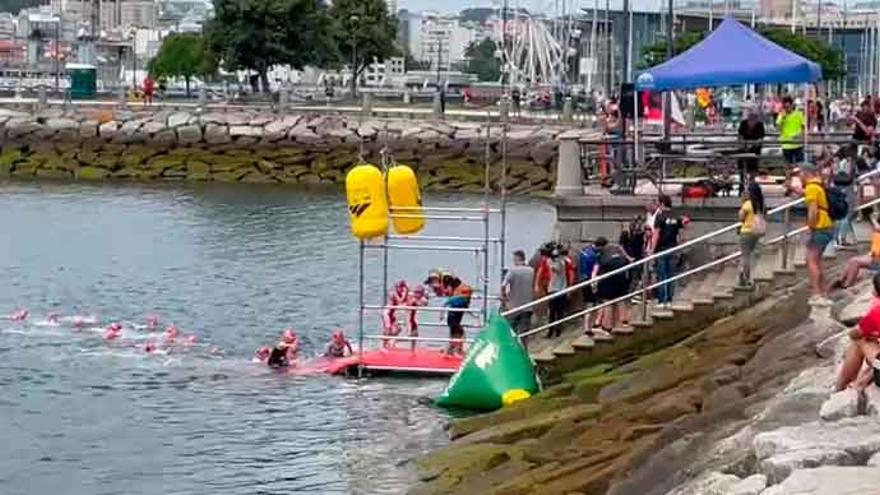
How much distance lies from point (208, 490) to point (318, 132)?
5343cm

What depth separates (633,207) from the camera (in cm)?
2961

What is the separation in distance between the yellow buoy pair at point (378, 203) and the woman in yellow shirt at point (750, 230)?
15.7 feet

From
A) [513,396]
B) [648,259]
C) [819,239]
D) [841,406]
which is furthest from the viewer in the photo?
[648,259]

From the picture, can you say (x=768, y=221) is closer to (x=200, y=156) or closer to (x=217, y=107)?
(x=200, y=156)

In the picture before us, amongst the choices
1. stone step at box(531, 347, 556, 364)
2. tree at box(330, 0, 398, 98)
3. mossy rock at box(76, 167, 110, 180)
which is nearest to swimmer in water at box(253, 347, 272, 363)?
stone step at box(531, 347, 556, 364)

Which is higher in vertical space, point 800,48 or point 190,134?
point 800,48

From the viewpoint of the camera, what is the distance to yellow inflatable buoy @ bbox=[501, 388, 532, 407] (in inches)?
979

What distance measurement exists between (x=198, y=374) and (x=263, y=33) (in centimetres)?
6659

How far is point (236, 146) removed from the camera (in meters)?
74.8

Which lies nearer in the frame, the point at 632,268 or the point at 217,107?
the point at 632,268

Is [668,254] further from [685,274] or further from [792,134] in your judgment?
[792,134]

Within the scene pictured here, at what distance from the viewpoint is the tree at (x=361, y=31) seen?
10394 centimetres

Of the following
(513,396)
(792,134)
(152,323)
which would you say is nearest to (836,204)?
(513,396)

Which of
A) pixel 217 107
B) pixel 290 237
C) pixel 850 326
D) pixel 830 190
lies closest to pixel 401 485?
pixel 850 326
